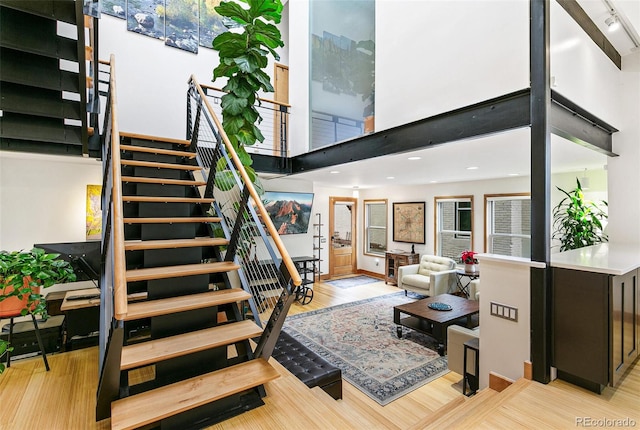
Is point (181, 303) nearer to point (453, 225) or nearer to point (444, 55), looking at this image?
point (444, 55)

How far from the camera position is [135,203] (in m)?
2.70

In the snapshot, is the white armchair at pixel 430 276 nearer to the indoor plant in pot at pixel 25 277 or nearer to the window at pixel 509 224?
the window at pixel 509 224

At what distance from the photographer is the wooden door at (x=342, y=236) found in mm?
8055

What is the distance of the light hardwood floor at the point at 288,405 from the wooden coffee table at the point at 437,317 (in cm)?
146

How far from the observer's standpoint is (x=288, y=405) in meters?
1.83

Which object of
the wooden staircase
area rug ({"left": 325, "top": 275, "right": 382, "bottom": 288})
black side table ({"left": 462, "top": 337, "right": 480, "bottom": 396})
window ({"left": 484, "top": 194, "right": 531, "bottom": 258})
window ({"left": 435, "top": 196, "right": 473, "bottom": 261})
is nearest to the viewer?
the wooden staircase

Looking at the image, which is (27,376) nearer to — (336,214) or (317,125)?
(317,125)

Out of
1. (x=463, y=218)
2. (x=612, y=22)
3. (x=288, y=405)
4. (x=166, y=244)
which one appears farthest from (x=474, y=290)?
(x=166, y=244)

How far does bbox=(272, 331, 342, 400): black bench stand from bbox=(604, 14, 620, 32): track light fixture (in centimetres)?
372

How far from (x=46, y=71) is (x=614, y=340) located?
4.24 meters

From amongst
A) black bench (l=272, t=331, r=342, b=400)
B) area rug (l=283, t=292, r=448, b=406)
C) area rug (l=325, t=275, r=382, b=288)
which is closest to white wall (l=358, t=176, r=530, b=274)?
area rug (l=325, t=275, r=382, b=288)

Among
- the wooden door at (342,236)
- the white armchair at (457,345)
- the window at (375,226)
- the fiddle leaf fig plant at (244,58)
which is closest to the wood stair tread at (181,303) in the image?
the fiddle leaf fig plant at (244,58)

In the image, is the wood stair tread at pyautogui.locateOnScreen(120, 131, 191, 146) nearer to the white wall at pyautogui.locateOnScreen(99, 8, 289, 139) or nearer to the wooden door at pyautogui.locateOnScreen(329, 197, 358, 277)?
the white wall at pyautogui.locateOnScreen(99, 8, 289, 139)

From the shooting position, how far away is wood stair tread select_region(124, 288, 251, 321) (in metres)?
1.79
